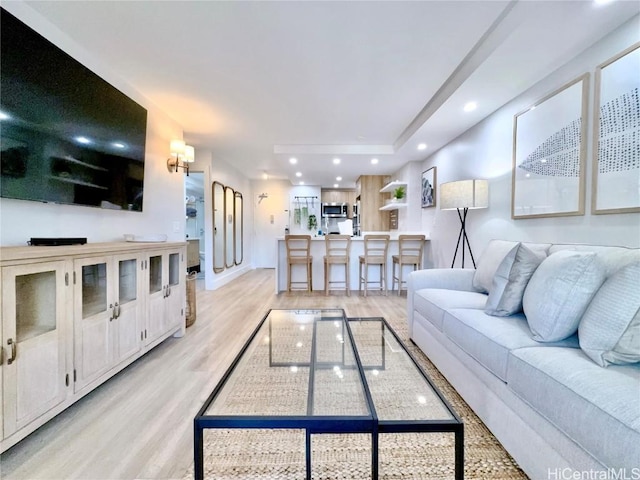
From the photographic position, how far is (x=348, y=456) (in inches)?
52.0

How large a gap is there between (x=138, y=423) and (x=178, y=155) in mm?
2926

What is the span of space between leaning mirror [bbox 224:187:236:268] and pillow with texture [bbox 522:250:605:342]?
533 cm

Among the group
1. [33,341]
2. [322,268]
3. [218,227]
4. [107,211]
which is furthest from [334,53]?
[218,227]

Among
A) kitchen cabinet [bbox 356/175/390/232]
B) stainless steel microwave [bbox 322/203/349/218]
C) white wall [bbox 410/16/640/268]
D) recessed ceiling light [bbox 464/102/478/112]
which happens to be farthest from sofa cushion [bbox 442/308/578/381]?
stainless steel microwave [bbox 322/203/349/218]

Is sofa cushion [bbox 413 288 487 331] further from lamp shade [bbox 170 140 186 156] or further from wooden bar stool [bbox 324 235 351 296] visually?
lamp shade [bbox 170 140 186 156]

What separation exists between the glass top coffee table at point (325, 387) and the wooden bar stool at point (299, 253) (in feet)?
6.77

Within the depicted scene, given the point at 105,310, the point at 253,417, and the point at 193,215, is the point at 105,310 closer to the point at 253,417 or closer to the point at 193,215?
the point at 253,417

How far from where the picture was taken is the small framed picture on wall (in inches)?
180

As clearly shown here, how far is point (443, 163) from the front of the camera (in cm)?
424

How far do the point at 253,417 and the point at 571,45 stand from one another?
295cm

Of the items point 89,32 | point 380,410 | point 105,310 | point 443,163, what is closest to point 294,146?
point 443,163

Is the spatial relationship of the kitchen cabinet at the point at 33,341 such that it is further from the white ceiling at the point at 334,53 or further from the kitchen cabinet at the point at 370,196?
the kitchen cabinet at the point at 370,196

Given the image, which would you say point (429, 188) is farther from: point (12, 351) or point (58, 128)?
point (12, 351)

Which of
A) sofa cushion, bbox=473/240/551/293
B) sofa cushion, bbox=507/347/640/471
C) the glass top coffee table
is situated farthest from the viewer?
sofa cushion, bbox=473/240/551/293
